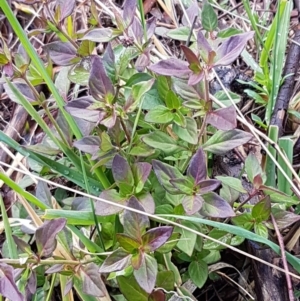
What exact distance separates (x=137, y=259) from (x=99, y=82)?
29 cm

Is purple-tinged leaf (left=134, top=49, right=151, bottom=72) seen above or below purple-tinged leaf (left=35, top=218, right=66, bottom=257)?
above

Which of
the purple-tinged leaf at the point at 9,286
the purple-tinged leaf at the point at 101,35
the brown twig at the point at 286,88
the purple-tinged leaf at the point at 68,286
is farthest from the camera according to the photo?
the brown twig at the point at 286,88

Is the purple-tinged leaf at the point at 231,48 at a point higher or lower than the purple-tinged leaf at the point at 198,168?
higher

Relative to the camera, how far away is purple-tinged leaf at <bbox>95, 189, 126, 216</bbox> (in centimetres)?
82

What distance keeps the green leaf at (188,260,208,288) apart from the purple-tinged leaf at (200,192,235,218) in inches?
5.2

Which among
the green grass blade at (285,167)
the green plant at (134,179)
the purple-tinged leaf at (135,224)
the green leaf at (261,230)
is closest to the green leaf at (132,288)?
the green plant at (134,179)

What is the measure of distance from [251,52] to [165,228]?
2.41 ft

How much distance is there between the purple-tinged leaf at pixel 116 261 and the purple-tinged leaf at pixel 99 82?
257 mm

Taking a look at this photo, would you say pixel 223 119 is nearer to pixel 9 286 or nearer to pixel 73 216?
pixel 73 216

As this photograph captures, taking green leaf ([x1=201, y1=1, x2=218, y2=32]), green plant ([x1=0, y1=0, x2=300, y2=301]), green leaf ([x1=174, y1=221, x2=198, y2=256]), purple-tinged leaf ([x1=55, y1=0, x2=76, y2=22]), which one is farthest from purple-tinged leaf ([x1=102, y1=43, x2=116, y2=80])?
green leaf ([x1=174, y1=221, x2=198, y2=256])

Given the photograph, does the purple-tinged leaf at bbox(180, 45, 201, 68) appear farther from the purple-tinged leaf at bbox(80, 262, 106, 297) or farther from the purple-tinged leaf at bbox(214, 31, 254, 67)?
the purple-tinged leaf at bbox(80, 262, 106, 297)

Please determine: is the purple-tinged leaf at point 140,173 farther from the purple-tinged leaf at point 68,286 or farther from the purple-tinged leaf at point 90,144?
the purple-tinged leaf at point 68,286

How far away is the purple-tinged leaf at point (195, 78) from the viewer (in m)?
0.79

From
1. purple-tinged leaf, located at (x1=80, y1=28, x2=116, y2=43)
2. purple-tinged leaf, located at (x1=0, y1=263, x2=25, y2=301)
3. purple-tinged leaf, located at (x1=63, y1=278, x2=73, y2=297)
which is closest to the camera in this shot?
purple-tinged leaf, located at (x1=0, y1=263, x2=25, y2=301)
